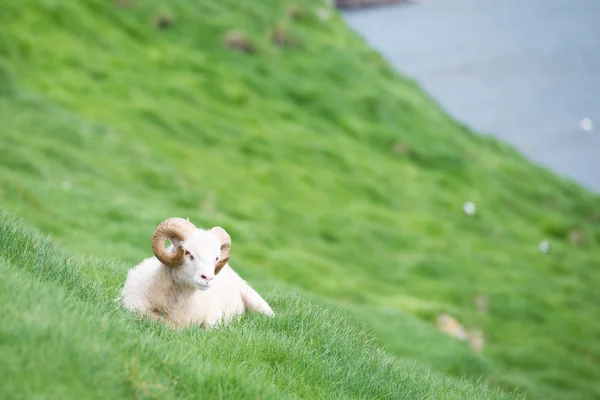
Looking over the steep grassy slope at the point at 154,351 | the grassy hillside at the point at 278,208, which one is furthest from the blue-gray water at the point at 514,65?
the steep grassy slope at the point at 154,351

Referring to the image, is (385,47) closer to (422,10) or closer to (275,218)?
(422,10)

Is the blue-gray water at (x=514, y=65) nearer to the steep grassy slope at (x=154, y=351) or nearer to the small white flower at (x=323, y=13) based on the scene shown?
the small white flower at (x=323, y=13)

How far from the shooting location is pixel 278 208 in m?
29.3

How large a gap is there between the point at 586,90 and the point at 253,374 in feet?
175

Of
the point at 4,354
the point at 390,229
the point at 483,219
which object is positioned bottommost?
the point at 4,354

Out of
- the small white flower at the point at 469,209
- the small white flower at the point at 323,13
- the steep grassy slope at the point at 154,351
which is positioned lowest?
the steep grassy slope at the point at 154,351

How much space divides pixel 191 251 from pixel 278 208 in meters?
21.3

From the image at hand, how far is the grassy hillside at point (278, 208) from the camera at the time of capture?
701 cm

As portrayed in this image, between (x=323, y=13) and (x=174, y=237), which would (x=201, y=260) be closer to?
(x=174, y=237)

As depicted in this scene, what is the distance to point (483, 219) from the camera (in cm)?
3747

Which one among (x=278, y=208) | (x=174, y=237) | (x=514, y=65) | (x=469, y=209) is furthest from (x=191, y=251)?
(x=514, y=65)

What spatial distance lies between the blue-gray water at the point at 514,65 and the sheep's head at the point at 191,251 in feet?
152

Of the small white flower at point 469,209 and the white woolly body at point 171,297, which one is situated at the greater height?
the small white flower at point 469,209

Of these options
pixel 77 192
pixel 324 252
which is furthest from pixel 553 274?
pixel 77 192
